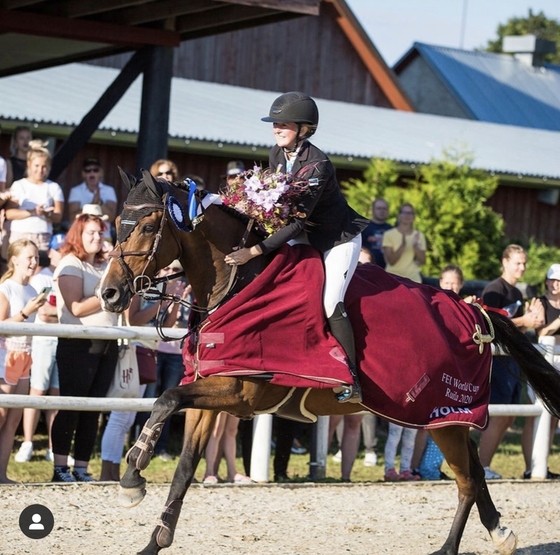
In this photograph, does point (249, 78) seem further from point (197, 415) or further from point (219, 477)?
point (197, 415)

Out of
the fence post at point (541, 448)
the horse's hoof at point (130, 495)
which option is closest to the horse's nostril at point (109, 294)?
the horse's hoof at point (130, 495)

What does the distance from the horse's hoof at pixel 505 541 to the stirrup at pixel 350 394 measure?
55.6 inches

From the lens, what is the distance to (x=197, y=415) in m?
5.94

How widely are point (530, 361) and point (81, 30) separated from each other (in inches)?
235

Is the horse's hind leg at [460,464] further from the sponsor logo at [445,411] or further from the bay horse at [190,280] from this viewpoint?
the bay horse at [190,280]

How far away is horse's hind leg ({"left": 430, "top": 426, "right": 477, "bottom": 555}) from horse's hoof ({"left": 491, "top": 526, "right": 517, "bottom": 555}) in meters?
0.22

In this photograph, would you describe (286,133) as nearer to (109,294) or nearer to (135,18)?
(109,294)

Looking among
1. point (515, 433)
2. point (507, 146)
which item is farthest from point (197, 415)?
point (507, 146)

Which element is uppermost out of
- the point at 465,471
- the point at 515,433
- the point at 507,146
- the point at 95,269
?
the point at 507,146

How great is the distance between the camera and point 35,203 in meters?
10.2

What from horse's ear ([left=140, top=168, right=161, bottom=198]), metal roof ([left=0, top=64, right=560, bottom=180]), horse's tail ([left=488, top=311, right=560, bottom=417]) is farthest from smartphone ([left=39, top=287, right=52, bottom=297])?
metal roof ([left=0, top=64, right=560, bottom=180])

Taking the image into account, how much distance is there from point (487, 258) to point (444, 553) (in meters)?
13.1

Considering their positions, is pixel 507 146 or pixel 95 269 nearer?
pixel 95 269

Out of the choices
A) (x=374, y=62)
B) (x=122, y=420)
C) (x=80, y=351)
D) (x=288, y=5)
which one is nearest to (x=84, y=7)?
(x=288, y=5)
